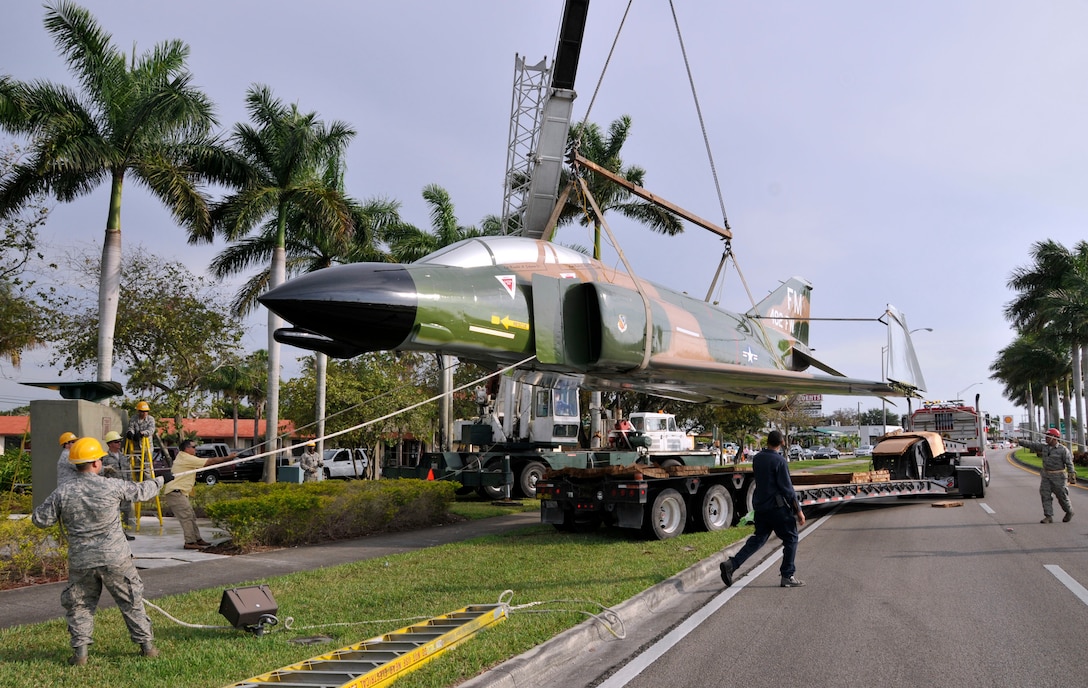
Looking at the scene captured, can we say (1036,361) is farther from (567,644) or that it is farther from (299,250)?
(567,644)

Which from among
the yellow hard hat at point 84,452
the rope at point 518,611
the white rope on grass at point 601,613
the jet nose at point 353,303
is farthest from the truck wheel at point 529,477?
the yellow hard hat at point 84,452

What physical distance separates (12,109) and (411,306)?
14.9m

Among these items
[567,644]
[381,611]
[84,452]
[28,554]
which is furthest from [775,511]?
[28,554]

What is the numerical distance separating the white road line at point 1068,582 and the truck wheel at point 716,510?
515cm

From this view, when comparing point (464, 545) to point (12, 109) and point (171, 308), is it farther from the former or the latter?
point (171, 308)

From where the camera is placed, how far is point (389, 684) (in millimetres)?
4820

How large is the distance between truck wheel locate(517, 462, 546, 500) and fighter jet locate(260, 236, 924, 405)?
9303 millimetres

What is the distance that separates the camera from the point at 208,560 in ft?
36.3

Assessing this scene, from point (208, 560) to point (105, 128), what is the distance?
492 inches

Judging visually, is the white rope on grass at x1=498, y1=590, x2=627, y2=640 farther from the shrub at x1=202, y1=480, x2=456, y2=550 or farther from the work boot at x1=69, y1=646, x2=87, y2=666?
the shrub at x1=202, y1=480, x2=456, y2=550

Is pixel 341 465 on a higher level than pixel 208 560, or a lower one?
lower

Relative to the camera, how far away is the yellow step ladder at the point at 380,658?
4.69 metres

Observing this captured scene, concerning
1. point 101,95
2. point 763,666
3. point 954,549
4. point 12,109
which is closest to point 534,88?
point 101,95

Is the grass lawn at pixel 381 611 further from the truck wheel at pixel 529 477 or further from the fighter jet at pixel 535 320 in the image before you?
the truck wheel at pixel 529 477
